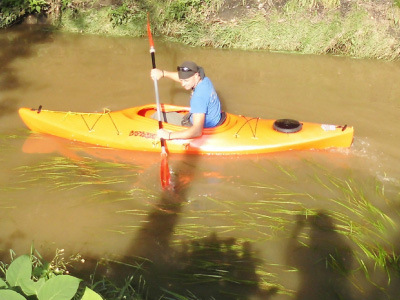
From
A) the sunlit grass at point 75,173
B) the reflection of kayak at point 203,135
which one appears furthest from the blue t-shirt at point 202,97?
the sunlit grass at point 75,173

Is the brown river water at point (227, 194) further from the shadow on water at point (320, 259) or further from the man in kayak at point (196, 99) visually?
the man in kayak at point (196, 99)

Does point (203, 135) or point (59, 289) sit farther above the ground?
point (59, 289)

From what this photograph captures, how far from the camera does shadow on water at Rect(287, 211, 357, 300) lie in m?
3.47

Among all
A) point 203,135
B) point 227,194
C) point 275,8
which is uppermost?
point 275,8

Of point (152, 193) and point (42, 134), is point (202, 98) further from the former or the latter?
point (42, 134)

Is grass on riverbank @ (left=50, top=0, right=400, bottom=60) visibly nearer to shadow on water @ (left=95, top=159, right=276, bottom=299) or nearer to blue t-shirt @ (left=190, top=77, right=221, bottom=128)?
blue t-shirt @ (left=190, top=77, right=221, bottom=128)

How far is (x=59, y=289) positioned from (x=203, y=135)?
11.2 feet

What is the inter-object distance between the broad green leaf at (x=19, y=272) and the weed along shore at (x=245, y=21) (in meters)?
6.44

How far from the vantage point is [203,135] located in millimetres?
5035

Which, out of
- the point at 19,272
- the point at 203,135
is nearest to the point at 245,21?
the point at 203,135

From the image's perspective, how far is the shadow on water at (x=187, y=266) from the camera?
3.45 metres

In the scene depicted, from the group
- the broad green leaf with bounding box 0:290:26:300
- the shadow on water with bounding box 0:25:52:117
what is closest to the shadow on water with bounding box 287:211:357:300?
the broad green leaf with bounding box 0:290:26:300

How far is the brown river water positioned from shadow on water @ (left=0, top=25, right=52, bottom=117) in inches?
1.6

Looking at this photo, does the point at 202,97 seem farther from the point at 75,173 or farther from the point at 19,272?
the point at 19,272
